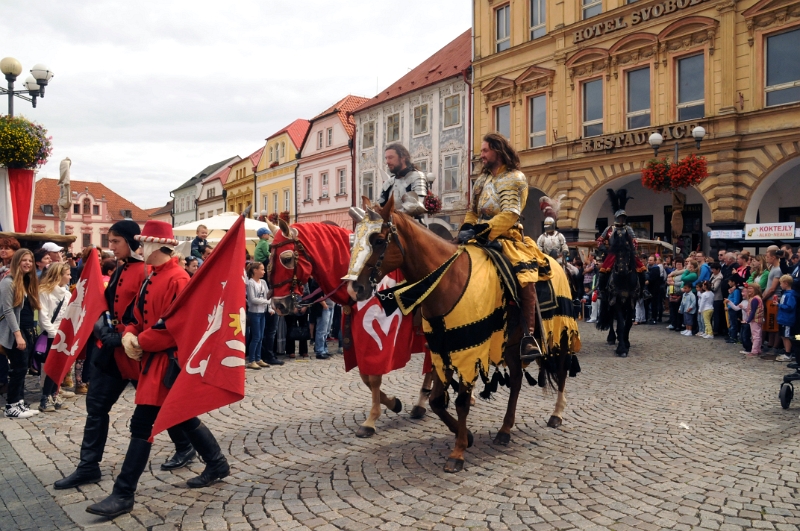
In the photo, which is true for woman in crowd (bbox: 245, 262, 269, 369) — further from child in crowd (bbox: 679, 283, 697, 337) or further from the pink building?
the pink building

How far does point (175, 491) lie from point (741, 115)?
19.7 m

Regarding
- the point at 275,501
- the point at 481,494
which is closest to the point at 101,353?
the point at 275,501

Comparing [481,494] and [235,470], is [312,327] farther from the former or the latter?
[481,494]

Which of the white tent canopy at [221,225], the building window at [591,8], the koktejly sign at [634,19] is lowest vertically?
the white tent canopy at [221,225]

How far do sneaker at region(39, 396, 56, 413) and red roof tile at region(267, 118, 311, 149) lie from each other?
38392mm

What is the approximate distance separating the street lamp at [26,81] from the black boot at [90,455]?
1046cm

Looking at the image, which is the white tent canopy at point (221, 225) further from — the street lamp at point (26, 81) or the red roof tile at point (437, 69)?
the red roof tile at point (437, 69)

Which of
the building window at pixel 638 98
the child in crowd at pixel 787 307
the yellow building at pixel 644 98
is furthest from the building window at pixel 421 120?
the child in crowd at pixel 787 307

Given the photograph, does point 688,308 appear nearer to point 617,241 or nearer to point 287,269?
point 617,241

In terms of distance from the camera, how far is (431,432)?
232 inches

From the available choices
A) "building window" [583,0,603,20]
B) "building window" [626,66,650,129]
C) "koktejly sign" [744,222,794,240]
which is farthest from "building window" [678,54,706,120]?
"koktejly sign" [744,222,794,240]

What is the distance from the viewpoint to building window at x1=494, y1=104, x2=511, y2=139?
25891 millimetres

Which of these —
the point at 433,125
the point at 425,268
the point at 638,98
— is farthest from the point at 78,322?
the point at 433,125

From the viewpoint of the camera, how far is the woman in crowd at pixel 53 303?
285 inches
